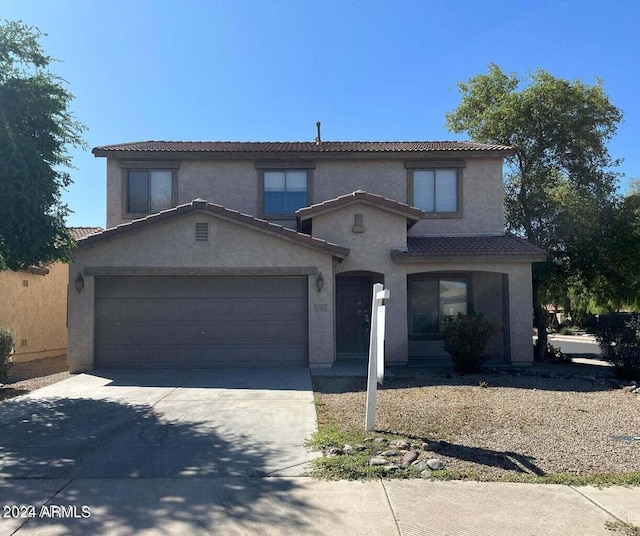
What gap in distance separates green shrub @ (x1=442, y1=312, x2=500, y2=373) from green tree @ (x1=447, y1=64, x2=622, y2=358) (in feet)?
16.7

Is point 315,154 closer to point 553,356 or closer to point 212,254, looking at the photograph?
point 212,254

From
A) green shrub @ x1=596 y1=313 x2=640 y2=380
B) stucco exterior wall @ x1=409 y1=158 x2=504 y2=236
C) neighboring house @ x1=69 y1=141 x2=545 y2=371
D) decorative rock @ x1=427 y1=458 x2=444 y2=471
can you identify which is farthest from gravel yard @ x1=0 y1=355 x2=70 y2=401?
green shrub @ x1=596 y1=313 x2=640 y2=380

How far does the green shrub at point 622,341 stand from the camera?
12.5 m

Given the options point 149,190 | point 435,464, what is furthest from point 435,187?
point 435,464

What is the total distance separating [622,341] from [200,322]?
397 inches

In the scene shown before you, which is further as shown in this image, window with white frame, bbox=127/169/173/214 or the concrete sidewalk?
window with white frame, bbox=127/169/173/214

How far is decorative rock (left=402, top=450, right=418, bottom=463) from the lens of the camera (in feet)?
20.8

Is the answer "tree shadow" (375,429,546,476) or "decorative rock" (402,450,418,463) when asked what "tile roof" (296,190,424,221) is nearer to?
"tree shadow" (375,429,546,476)

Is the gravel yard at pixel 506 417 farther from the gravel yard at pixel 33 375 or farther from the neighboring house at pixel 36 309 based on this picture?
the neighboring house at pixel 36 309

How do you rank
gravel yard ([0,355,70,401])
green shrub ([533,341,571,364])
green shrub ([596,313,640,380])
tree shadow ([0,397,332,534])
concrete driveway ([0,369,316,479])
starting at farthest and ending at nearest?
green shrub ([533,341,571,364]), green shrub ([596,313,640,380]), gravel yard ([0,355,70,401]), concrete driveway ([0,369,316,479]), tree shadow ([0,397,332,534])

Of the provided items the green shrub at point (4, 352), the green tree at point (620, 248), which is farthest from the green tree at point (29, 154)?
the green tree at point (620, 248)

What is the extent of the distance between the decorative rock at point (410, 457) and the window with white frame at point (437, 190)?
11.4 m

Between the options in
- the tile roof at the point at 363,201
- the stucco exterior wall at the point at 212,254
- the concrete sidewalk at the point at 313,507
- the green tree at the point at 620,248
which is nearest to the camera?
the concrete sidewalk at the point at 313,507

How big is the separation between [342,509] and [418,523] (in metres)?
0.72
